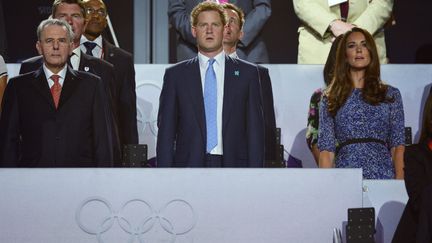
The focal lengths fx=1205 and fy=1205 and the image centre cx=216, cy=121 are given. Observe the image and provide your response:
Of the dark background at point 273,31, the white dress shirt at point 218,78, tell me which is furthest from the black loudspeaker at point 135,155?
the dark background at point 273,31

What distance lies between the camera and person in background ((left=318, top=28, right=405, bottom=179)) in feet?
17.2

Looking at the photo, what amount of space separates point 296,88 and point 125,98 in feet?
3.42

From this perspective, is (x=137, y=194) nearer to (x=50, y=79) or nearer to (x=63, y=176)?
(x=63, y=176)

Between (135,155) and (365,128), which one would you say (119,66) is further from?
(365,128)

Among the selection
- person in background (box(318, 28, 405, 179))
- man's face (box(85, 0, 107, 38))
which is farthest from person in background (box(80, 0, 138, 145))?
person in background (box(318, 28, 405, 179))

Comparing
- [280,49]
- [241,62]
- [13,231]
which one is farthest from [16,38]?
[13,231]

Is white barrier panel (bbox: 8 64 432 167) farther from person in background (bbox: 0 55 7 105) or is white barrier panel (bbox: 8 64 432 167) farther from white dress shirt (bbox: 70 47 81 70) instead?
white dress shirt (bbox: 70 47 81 70)

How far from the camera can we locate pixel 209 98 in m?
5.18

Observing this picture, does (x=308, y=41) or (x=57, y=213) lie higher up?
(x=308, y=41)

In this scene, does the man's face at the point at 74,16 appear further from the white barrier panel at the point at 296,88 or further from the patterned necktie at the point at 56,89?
the white barrier panel at the point at 296,88

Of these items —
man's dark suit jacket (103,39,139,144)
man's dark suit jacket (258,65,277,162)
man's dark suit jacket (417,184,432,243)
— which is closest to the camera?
man's dark suit jacket (417,184,432,243)

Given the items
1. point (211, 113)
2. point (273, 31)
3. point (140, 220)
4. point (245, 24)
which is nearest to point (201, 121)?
point (211, 113)

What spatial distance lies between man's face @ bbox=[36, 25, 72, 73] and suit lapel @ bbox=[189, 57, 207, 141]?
547mm

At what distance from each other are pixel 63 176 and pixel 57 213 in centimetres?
14
